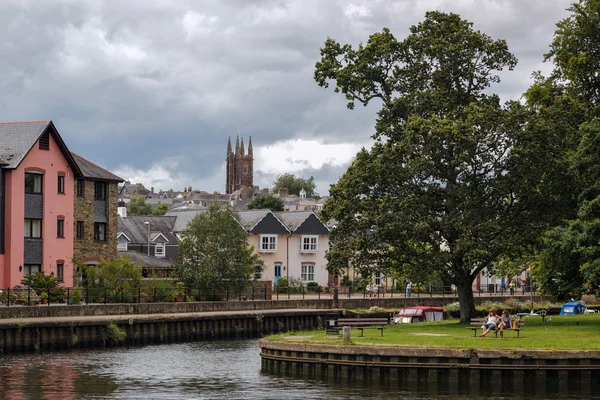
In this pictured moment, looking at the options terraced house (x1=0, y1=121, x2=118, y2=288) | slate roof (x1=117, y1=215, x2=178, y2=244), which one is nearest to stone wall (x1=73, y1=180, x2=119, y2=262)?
terraced house (x1=0, y1=121, x2=118, y2=288)

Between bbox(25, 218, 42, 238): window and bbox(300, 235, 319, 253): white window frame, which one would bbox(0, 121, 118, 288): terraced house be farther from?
bbox(300, 235, 319, 253): white window frame

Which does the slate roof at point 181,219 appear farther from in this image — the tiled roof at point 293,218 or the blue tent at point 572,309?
the blue tent at point 572,309

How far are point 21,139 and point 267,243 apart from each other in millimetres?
40575

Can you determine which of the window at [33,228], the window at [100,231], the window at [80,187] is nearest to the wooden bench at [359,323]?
the window at [33,228]

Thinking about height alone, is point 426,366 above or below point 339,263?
→ below

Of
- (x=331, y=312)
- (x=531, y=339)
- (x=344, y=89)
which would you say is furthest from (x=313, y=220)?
(x=531, y=339)

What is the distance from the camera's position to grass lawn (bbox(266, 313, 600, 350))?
40719 mm

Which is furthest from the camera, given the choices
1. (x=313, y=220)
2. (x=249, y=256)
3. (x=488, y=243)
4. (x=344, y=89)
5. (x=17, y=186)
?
(x=313, y=220)

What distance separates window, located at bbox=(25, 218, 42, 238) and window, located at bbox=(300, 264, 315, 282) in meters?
42.1

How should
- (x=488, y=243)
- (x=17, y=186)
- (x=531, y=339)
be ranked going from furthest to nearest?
(x=17, y=186) < (x=488, y=243) < (x=531, y=339)

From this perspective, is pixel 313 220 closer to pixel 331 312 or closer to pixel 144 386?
pixel 331 312

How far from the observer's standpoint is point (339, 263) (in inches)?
2223

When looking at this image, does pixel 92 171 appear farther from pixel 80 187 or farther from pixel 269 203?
pixel 269 203

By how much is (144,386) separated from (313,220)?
7419 centimetres
